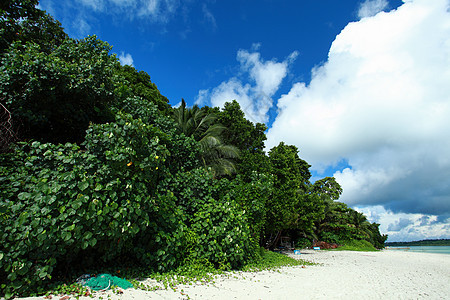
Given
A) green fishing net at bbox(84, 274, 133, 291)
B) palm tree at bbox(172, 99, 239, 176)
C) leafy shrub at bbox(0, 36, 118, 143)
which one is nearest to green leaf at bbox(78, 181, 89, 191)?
green fishing net at bbox(84, 274, 133, 291)

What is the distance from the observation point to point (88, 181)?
15.6 ft

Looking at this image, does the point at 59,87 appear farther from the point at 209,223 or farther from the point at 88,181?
the point at 209,223

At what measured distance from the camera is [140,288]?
15.5 ft

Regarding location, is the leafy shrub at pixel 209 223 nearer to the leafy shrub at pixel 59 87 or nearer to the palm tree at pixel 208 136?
the leafy shrub at pixel 59 87

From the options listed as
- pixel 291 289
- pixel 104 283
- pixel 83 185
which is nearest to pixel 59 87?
pixel 83 185

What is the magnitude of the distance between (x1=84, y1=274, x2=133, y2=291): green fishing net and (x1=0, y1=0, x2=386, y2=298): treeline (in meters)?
0.63

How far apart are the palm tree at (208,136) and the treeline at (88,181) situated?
4.22 meters

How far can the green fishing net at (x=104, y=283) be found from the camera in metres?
4.38

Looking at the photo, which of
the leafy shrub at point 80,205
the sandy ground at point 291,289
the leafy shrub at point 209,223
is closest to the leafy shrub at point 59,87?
the leafy shrub at point 80,205

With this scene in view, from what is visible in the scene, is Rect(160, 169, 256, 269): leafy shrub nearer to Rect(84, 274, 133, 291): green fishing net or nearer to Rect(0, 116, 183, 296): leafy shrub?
Rect(0, 116, 183, 296): leafy shrub

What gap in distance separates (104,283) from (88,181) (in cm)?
193

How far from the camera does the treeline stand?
4320 millimetres

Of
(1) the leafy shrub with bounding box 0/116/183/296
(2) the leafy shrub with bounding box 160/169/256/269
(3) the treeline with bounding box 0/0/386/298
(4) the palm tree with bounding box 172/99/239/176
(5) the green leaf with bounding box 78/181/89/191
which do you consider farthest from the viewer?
(4) the palm tree with bounding box 172/99/239/176

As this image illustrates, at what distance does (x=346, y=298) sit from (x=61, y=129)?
8.96 m
